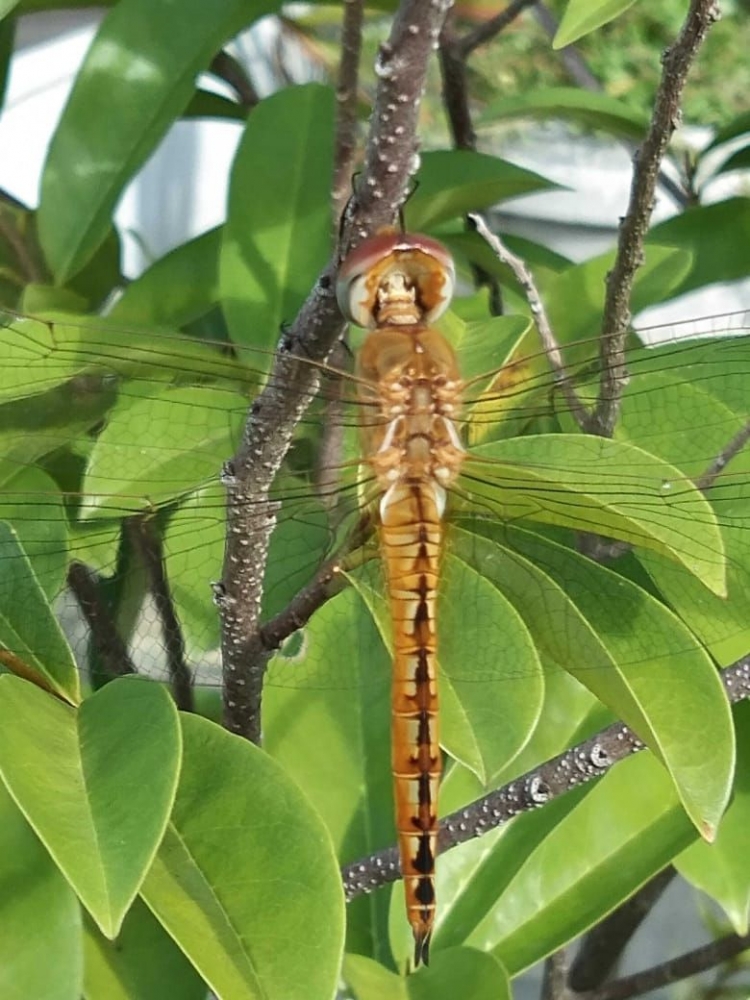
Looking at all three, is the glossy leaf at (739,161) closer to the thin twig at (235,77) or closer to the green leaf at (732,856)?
→ the thin twig at (235,77)

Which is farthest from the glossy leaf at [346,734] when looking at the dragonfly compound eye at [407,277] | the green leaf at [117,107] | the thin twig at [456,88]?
the thin twig at [456,88]

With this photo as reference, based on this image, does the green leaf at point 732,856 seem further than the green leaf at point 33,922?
Yes

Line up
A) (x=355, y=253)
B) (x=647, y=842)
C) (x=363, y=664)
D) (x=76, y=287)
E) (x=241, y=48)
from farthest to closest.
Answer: (x=241, y=48) → (x=76, y=287) → (x=363, y=664) → (x=647, y=842) → (x=355, y=253)

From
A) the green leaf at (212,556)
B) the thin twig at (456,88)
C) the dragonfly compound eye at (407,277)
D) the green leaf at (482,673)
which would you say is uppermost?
the thin twig at (456,88)

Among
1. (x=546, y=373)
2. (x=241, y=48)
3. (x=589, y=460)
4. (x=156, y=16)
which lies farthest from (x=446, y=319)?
(x=241, y=48)

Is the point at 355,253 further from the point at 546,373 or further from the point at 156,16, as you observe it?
the point at 156,16

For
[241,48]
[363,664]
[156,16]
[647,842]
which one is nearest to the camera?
[647,842]

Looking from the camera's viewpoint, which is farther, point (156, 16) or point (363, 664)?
point (156, 16)
